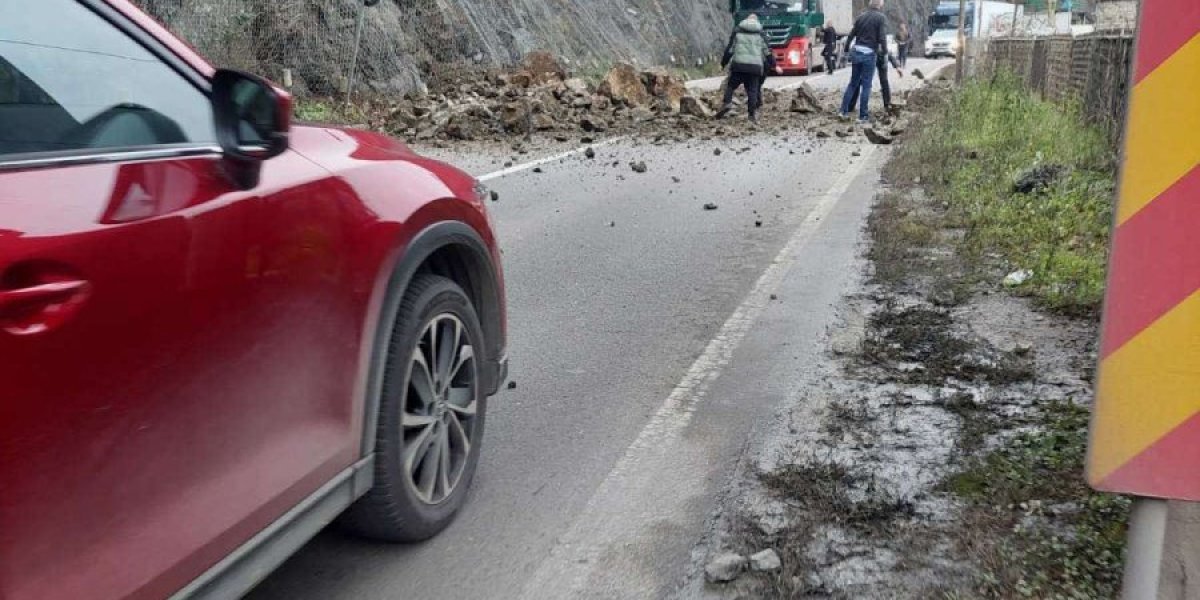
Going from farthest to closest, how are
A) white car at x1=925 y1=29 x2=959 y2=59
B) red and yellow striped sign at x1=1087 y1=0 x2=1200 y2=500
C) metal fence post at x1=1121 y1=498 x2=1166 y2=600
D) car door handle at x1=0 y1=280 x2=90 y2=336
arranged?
white car at x1=925 y1=29 x2=959 y2=59 → metal fence post at x1=1121 y1=498 x2=1166 y2=600 → red and yellow striped sign at x1=1087 y1=0 x2=1200 y2=500 → car door handle at x1=0 y1=280 x2=90 y2=336

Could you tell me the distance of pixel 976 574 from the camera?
3.21 meters

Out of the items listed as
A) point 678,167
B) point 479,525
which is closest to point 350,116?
point 678,167

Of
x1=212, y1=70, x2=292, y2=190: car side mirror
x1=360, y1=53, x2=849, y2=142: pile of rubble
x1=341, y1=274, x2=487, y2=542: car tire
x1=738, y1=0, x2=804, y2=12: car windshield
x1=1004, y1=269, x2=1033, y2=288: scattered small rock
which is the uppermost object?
x1=212, y1=70, x2=292, y2=190: car side mirror

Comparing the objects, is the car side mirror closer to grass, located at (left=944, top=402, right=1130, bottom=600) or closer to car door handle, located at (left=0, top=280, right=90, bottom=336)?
car door handle, located at (left=0, top=280, right=90, bottom=336)

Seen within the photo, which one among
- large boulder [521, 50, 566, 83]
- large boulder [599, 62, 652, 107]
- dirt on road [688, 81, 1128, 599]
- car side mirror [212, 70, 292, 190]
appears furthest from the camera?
large boulder [521, 50, 566, 83]

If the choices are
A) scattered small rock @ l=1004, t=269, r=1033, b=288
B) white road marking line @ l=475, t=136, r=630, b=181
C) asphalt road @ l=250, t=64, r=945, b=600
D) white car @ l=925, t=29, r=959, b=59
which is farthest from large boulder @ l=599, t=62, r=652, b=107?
white car @ l=925, t=29, r=959, b=59

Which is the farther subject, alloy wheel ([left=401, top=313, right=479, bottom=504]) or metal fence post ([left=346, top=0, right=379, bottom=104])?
metal fence post ([left=346, top=0, right=379, bottom=104])

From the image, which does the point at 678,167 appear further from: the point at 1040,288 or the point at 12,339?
the point at 12,339

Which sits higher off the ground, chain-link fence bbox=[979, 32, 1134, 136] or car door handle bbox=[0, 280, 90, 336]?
car door handle bbox=[0, 280, 90, 336]

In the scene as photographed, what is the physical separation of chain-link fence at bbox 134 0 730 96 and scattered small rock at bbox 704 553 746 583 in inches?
478

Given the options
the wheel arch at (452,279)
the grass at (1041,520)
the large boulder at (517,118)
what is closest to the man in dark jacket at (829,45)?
the large boulder at (517,118)

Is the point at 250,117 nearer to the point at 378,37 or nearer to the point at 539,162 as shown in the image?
the point at 539,162

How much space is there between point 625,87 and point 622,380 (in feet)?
56.4

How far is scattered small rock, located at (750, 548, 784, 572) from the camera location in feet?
10.9
